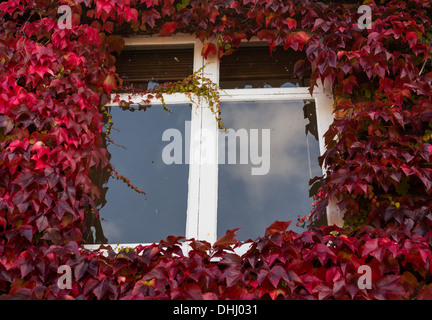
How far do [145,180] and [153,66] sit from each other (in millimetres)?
829

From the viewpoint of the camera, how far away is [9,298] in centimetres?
246

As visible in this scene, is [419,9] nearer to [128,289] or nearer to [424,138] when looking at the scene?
[424,138]

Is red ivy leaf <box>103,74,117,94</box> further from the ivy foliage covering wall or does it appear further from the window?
the window

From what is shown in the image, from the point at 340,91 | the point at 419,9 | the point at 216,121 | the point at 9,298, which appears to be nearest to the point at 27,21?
the point at 216,121

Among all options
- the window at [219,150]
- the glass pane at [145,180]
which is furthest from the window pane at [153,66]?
the glass pane at [145,180]

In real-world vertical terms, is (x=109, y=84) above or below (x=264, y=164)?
above

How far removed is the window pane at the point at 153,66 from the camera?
336cm

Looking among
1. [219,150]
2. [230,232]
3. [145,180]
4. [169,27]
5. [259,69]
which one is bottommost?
[230,232]

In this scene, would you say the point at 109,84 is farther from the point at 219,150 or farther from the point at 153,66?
the point at 219,150

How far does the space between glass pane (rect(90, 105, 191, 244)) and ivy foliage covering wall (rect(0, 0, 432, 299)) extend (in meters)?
0.12

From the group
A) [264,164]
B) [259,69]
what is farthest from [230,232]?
[259,69]

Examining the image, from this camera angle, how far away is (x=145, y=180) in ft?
9.94

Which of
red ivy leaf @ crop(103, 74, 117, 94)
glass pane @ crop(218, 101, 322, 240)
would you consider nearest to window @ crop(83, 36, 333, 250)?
glass pane @ crop(218, 101, 322, 240)
